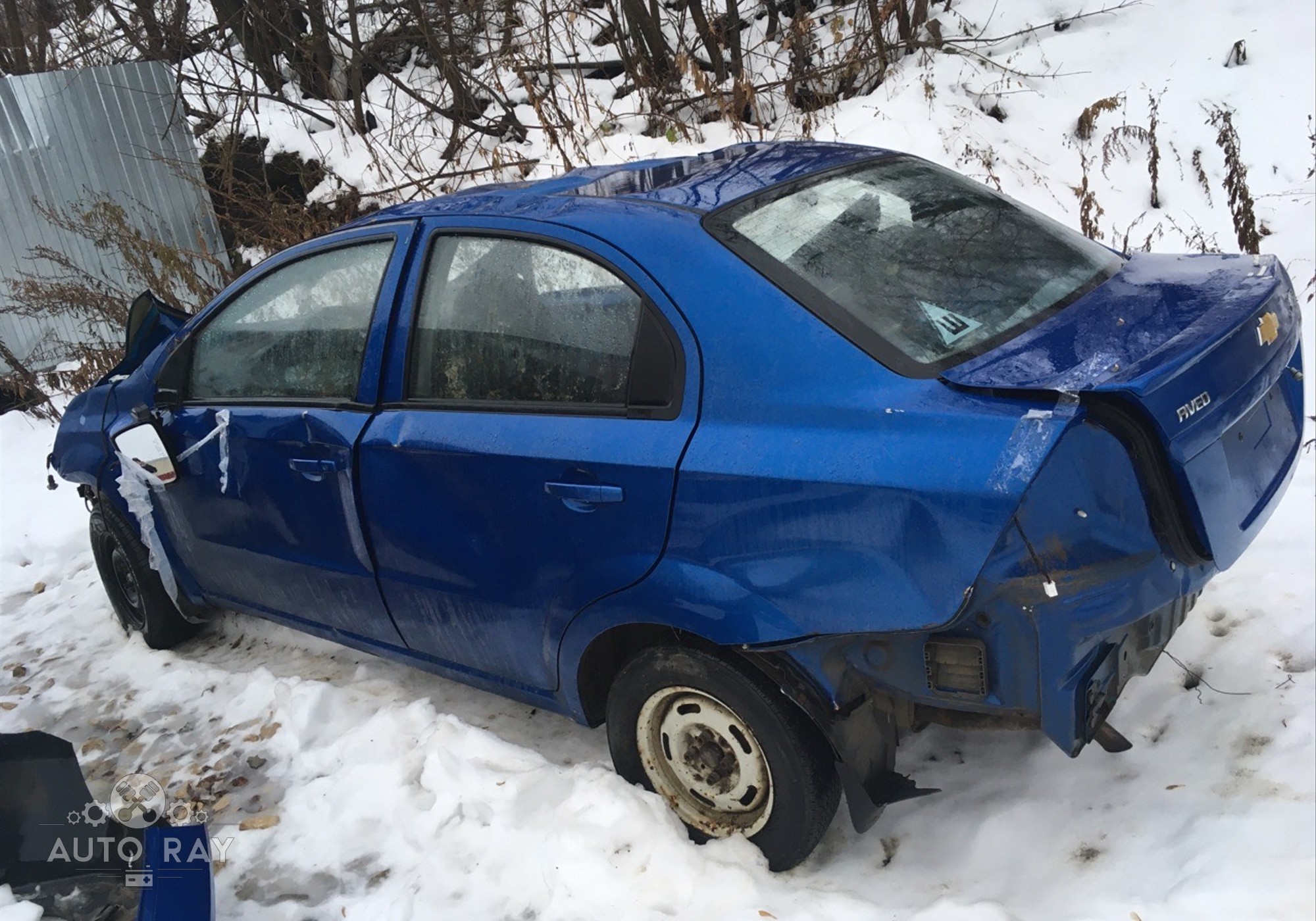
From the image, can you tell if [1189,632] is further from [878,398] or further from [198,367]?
[198,367]

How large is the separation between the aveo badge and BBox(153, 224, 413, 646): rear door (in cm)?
216

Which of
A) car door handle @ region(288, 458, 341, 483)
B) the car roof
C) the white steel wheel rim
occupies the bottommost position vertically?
the white steel wheel rim

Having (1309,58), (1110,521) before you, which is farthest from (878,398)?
(1309,58)

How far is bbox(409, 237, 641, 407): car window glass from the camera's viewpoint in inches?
107

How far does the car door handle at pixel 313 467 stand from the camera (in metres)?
3.30

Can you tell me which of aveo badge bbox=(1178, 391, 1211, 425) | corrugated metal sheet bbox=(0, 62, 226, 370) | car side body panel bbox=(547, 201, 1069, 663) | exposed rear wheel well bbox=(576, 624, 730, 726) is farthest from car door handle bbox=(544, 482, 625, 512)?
Result: corrugated metal sheet bbox=(0, 62, 226, 370)

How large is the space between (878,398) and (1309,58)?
6.81 metres

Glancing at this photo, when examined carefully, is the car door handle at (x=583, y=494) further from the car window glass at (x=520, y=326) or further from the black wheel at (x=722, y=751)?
the black wheel at (x=722, y=751)

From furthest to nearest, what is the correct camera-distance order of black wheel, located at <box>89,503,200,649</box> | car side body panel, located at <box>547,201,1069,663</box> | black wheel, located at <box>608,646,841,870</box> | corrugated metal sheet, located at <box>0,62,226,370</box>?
corrugated metal sheet, located at <box>0,62,226,370</box> < black wheel, located at <box>89,503,200,649</box> < black wheel, located at <box>608,646,841,870</box> < car side body panel, located at <box>547,201,1069,663</box>

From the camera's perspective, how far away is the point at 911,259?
8.79 feet

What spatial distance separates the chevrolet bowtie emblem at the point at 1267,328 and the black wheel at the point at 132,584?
4087mm

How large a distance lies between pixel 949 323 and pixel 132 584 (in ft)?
12.3

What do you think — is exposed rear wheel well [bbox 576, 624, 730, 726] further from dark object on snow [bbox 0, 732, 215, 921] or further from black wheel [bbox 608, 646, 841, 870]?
dark object on snow [bbox 0, 732, 215, 921]

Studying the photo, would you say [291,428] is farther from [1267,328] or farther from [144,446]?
[1267,328]
